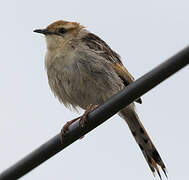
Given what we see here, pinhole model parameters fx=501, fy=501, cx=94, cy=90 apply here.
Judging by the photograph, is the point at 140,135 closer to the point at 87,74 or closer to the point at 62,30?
the point at 87,74

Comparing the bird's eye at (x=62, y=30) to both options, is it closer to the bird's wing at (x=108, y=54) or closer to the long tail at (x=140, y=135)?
the bird's wing at (x=108, y=54)

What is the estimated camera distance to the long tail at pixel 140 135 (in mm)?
8203

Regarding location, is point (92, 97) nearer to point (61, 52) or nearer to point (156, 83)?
point (61, 52)

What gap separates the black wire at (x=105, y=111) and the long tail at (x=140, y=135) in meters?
3.35

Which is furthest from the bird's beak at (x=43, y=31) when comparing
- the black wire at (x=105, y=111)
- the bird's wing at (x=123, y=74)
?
the black wire at (x=105, y=111)

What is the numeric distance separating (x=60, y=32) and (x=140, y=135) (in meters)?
2.35

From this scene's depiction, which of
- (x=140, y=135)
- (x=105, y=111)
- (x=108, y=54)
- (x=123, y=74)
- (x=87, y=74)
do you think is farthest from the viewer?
(x=140, y=135)

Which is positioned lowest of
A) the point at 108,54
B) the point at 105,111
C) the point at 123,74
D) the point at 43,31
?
the point at 123,74

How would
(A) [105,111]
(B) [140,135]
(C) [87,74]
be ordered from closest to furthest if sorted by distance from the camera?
(A) [105,111]
(C) [87,74]
(B) [140,135]

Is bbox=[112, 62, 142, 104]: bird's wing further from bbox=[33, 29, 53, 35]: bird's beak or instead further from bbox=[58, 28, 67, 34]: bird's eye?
bbox=[33, 29, 53, 35]: bird's beak

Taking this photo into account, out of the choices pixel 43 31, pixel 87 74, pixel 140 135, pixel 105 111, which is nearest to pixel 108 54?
pixel 87 74

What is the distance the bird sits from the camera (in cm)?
774

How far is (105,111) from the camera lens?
461 cm

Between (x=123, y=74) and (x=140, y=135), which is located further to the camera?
(x=140, y=135)
